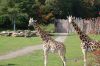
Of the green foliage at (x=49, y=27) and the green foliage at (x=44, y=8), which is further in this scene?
the green foliage at (x=49, y=27)

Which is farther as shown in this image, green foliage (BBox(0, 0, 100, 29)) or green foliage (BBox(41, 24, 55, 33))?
green foliage (BBox(41, 24, 55, 33))

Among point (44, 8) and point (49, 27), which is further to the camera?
point (44, 8)

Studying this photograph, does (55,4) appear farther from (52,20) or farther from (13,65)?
(13,65)

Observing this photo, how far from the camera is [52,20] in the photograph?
161 feet

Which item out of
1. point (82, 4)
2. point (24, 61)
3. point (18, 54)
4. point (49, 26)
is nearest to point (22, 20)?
point (49, 26)

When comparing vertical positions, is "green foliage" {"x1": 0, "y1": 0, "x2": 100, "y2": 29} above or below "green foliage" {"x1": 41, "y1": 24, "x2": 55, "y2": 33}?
above

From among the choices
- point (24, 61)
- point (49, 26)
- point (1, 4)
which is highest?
point (24, 61)

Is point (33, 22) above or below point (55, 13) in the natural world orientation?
above

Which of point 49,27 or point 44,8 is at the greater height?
point 44,8

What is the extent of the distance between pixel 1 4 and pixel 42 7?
690 cm

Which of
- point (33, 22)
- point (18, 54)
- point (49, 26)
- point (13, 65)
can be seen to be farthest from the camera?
point (49, 26)

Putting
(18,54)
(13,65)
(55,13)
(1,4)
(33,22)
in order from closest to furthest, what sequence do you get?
(33,22) < (13,65) < (18,54) < (1,4) < (55,13)

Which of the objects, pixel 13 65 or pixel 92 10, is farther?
pixel 92 10

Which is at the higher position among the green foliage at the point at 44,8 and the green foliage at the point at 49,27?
the green foliage at the point at 44,8
